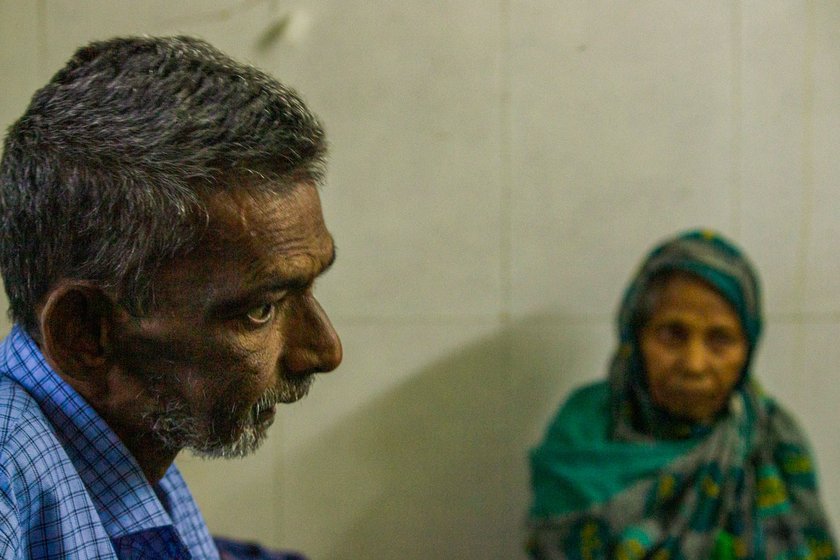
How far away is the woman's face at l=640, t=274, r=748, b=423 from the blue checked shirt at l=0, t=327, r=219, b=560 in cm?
103

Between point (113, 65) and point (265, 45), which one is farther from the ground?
point (265, 45)

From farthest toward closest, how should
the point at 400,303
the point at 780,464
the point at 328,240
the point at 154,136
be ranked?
the point at 400,303 → the point at 780,464 → the point at 328,240 → the point at 154,136

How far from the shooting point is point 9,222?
602 millimetres

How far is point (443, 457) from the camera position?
1655 millimetres

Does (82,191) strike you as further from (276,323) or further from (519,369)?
(519,369)

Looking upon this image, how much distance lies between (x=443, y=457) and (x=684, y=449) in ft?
1.51

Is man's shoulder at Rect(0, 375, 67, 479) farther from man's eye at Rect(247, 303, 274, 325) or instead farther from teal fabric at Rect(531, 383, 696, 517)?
teal fabric at Rect(531, 383, 696, 517)

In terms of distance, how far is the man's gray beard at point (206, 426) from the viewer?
63cm

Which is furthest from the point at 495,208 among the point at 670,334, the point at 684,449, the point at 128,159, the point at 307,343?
the point at 128,159

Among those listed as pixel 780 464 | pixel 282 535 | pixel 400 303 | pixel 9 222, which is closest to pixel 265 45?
pixel 400 303

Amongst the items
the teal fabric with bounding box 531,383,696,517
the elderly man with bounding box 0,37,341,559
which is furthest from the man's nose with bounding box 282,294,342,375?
the teal fabric with bounding box 531,383,696,517

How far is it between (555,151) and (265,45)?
584 millimetres

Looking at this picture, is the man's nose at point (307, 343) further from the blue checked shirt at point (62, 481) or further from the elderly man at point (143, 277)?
the blue checked shirt at point (62, 481)

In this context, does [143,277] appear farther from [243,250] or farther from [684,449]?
[684,449]
